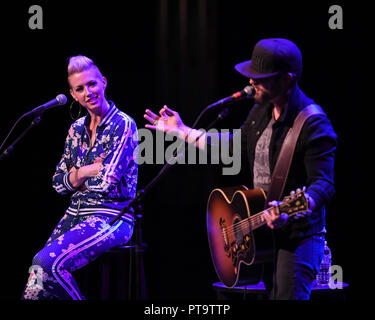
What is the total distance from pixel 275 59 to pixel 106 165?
158 cm

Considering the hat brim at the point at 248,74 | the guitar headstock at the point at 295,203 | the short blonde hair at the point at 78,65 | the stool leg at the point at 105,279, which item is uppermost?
the short blonde hair at the point at 78,65

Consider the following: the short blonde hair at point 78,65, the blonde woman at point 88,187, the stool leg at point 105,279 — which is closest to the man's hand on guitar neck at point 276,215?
the blonde woman at point 88,187

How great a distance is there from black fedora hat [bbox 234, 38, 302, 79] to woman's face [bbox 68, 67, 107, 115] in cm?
164

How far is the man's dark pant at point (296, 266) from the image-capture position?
9.12ft

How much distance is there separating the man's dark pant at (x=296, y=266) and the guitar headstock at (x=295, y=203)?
0.69ft

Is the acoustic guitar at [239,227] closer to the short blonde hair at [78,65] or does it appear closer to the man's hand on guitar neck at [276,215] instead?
the man's hand on guitar neck at [276,215]

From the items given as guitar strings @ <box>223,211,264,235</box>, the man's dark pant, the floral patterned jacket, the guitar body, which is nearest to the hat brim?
the guitar body

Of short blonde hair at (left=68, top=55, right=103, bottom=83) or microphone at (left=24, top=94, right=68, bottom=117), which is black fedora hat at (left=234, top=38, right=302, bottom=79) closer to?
microphone at (left=24, top=94, right=68, bottom=117)

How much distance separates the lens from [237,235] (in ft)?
10.3

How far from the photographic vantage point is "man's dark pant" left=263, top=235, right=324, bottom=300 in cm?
278

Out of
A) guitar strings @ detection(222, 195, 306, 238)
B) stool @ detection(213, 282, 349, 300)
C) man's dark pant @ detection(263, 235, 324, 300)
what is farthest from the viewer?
stool @ detection(213, 282, 349, 300)

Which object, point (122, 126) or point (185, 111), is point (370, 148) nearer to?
point (185, 111)

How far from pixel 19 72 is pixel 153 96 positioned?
4.53 feet

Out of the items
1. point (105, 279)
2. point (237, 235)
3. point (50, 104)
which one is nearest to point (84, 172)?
point (50, 104)
